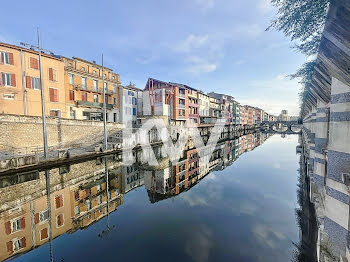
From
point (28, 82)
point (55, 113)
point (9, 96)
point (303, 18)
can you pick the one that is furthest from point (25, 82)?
point (303, 18)

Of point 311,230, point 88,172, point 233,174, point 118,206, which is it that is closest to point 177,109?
point 233,174

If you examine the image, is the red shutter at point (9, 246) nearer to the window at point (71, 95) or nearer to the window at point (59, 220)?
the window at point (59, 220)

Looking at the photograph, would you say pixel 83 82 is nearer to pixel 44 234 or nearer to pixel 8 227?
pixel 8 227

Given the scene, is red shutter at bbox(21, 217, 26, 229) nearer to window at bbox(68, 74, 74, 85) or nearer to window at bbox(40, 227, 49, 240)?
window at bbox(40, 227, 49, 240)

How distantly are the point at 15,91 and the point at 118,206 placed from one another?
82.7 ft

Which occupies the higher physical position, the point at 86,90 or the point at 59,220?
the point at 86,90

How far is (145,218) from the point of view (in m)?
8.89

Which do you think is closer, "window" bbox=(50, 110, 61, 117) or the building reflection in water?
the building reflection in water

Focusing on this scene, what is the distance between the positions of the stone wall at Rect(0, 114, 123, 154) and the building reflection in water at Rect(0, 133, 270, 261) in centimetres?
690

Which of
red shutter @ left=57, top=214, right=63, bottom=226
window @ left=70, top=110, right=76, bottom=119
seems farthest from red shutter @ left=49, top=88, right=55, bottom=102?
red shutter @ left=57, top=214, right=63, bottom=226

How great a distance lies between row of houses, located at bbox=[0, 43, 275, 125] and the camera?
22.1 meters

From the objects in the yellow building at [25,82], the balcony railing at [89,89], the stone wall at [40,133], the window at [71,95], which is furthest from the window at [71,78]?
the stone wall at [40,133]

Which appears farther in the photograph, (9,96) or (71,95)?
(71,95)

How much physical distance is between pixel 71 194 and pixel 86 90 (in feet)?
86.3
